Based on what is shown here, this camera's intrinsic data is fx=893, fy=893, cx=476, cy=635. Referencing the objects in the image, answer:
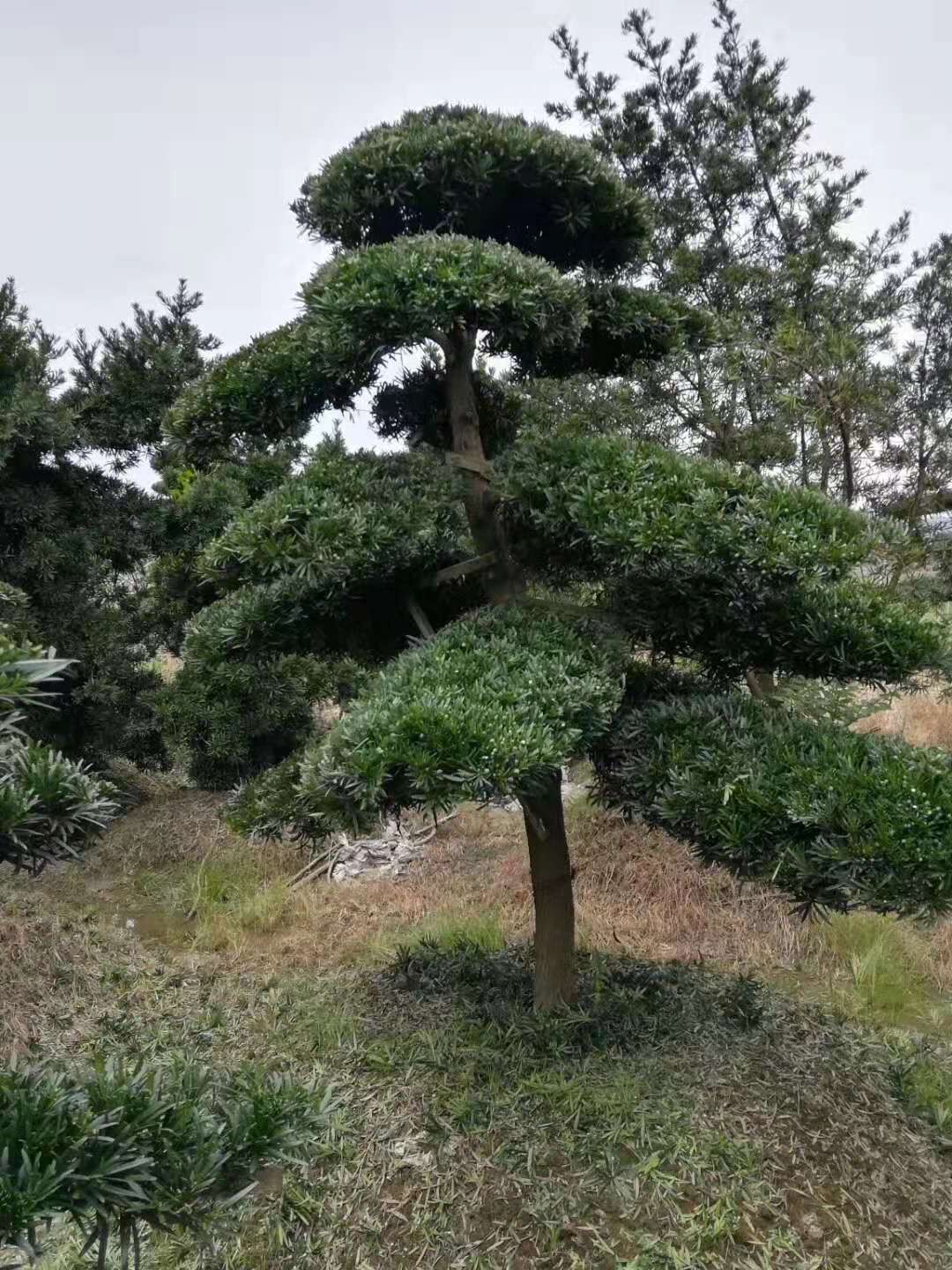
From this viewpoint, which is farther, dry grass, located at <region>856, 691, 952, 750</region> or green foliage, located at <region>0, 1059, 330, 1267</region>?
dry grass, located at <region>856, 691, 952, 750</region>

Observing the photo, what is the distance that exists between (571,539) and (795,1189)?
222cm

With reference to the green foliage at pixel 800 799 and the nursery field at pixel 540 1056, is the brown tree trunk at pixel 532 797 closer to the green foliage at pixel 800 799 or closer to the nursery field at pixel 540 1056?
the nursery field at pixel 540 1056

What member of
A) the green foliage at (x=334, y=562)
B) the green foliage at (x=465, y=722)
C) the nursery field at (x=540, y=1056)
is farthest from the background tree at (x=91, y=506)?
the green foliage at (x=465, y=722)

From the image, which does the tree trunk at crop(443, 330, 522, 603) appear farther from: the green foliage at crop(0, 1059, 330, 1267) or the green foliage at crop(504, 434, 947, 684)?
the green foliage at crop(0, 1059, 330, 1267)

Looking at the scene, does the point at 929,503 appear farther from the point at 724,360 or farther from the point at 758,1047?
the point at 758,1047

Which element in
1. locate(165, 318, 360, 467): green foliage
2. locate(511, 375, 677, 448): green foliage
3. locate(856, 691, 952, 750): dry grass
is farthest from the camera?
locate(856, 691, 952, 750): dry grass

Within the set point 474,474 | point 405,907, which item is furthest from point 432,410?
point 405,907

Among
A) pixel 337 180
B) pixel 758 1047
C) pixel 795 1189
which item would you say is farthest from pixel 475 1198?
pixel 337 180

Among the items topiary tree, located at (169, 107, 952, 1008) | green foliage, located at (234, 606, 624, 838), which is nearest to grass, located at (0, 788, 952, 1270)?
topiary tree, located at (169, 107, 952, 1008)

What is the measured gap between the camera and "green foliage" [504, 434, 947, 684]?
8.50 ft

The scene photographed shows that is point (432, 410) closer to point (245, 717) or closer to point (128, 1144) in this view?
point (128, 1144)

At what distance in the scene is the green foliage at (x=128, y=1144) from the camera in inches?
57.7

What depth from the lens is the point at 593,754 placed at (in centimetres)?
324

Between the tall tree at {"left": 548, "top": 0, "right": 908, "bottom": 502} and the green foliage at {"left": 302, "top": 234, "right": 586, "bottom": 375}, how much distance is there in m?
3.37
